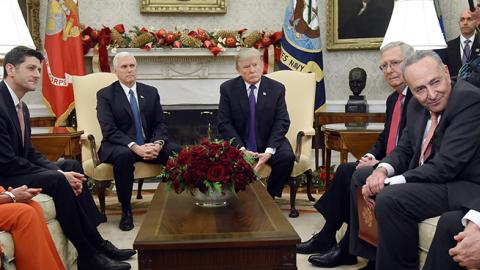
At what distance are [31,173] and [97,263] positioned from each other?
693mm

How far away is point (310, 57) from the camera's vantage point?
278 inches

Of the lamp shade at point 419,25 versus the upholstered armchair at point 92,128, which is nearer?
the lamp shade at point 419,25

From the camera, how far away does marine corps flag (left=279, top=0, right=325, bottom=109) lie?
6.95m

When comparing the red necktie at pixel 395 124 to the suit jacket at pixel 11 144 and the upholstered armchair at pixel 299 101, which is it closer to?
the upholstered armchair at pixel 299 101

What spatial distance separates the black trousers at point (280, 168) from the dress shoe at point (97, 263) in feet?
5.74

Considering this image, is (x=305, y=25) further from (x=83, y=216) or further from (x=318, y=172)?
(x=83, y=216)

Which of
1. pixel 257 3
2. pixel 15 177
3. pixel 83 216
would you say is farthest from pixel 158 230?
pixel 257 3

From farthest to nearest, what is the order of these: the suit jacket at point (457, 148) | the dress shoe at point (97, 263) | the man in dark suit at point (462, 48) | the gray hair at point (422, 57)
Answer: the man in dark suit at point (462, 48) → the dress shoe at point (97, 263) → the gray hair at point (422, 57) → the suit jacket at point (457, 148)

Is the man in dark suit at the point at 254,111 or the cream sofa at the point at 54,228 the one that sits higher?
the man in dark suit at the point at 254,111

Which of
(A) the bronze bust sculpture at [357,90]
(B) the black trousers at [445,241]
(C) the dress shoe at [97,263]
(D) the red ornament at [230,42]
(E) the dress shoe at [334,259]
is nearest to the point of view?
(B) the black trousers at [445,241]

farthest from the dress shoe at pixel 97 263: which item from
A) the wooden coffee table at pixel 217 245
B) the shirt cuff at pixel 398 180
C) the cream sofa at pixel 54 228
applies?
the shirt cuff at pixel 398 180

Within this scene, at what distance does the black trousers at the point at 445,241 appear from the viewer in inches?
90.1

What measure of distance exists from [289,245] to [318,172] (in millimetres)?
4029

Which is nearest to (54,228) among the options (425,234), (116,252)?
(116,252)
